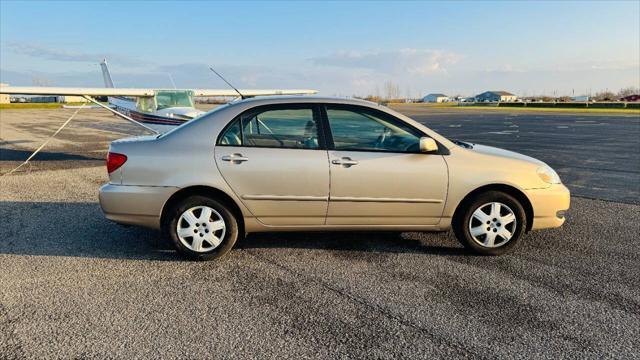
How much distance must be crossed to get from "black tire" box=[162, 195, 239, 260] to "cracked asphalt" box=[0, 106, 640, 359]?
111 millimetres

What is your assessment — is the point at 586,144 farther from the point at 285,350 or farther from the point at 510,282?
the point at 285,350

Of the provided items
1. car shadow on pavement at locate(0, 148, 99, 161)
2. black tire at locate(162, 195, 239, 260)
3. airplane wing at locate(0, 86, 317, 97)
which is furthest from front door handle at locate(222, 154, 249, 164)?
car shadow on pavement at locate(0, 148, 99, 161)

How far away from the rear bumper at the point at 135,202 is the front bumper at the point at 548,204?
3.57 m

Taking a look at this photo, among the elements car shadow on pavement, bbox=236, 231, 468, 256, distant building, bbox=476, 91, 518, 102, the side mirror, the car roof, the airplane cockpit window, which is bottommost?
car shadow on pavement, bbox=236, 231, 468, 256

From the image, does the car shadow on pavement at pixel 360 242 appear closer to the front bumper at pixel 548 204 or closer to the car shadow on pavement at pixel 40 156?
the front bumper at pixel 548 204

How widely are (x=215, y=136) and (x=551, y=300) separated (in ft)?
10.7

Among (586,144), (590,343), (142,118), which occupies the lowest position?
(590,343)

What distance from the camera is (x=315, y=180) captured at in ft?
14.0

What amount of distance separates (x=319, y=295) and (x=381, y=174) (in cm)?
134

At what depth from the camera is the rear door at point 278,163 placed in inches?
167

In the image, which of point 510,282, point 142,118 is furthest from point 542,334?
point 142,118

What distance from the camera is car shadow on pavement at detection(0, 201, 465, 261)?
182 inches

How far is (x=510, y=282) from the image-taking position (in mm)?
3887

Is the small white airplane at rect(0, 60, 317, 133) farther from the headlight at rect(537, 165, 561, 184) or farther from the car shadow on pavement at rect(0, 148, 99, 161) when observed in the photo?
the headlight at rect(537, 165, 561, 184)
